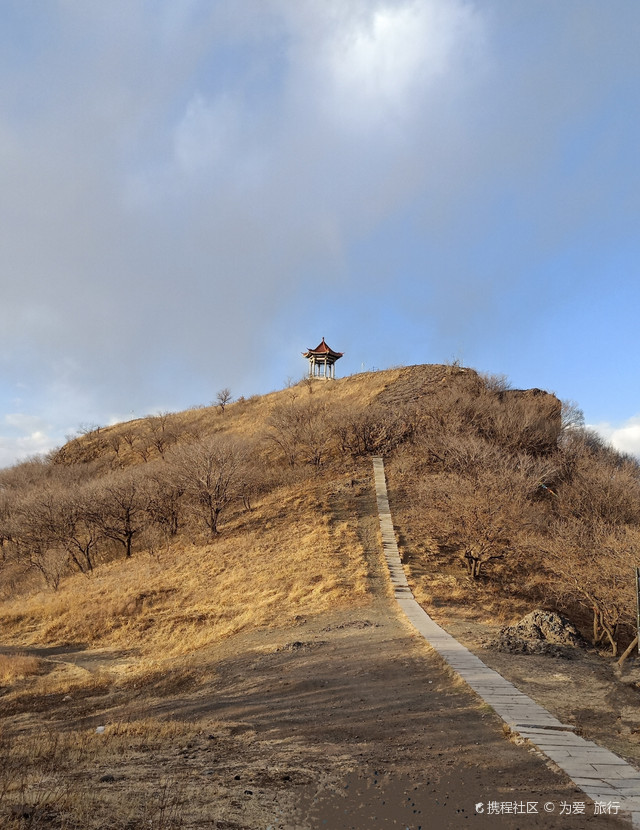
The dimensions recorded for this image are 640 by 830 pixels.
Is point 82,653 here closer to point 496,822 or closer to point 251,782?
point 251,782

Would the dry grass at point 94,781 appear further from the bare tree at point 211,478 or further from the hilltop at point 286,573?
the bare tree at point 211,478

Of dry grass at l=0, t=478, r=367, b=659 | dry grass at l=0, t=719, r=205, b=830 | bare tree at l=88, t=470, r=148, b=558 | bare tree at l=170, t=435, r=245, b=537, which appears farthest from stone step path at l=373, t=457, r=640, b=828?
bare tree at l=88, t=470, r=148, b=558

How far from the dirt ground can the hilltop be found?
0.08 meters

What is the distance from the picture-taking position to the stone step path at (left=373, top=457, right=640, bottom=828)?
5.52 metres

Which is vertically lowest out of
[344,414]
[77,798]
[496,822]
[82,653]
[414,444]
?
[82,653]

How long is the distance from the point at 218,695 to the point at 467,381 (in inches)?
1765

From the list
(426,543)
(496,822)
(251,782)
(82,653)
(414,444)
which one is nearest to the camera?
(496,822)

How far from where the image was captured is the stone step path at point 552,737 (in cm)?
552

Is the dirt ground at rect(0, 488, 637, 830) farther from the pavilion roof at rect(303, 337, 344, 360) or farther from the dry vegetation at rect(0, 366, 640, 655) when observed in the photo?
the pavilion roof at rect(303, 337, 344, 360)

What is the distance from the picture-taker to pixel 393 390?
52812mm

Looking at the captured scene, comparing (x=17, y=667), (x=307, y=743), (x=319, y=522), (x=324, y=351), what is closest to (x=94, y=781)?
(x=307, y=743)

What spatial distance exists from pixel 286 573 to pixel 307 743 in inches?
585

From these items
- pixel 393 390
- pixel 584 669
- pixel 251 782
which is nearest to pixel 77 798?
pixel 251 782

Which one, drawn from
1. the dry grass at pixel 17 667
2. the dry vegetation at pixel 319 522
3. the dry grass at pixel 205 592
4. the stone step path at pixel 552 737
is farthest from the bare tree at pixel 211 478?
the stone step path at pixel 552 737
